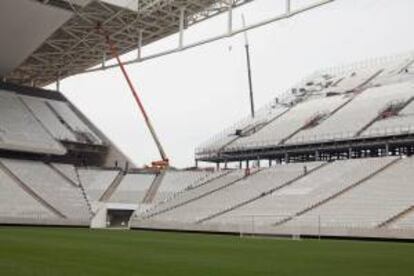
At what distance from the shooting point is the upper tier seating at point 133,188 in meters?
46.2

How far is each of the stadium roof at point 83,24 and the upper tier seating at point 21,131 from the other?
270 cm

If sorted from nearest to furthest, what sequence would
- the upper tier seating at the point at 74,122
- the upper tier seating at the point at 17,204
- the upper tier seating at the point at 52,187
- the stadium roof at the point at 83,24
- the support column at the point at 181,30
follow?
1. the stadium roof at the point at 83,24
2. the upper tier seating at the point at 17,204
3. the support column at the point at 181,30
4. the upper tier seating at the point at 52,187
5. the upper tier seating at the point at 74,122

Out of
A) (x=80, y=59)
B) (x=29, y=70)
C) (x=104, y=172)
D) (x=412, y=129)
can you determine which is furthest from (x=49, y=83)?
(x=412, y=129)

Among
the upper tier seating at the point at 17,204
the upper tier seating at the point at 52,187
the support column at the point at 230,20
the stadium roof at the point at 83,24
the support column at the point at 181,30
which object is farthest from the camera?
the upper tier seating at the point at 52,187

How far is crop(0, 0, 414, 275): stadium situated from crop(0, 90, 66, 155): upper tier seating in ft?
0.37

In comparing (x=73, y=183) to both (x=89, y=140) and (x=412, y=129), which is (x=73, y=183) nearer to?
(x=89, y=140)

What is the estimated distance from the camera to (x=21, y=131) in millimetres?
48219

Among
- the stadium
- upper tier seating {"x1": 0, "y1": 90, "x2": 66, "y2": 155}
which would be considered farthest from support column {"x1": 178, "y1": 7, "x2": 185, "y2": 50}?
upper tier seating {"x1": 0, "y1": 90, "x2": 66, "y2": 155}

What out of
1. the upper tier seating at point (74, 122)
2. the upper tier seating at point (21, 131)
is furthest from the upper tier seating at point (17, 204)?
the upper tier seating at point (74, 122)

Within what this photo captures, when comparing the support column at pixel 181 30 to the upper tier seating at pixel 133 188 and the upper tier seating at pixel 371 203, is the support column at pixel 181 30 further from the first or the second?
the upper tier seating at pixel 371 203

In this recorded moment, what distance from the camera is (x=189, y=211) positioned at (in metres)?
40.6

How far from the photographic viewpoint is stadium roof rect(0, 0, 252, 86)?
38938mm

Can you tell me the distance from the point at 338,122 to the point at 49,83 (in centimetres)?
2764

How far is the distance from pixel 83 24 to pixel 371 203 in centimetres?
2256
